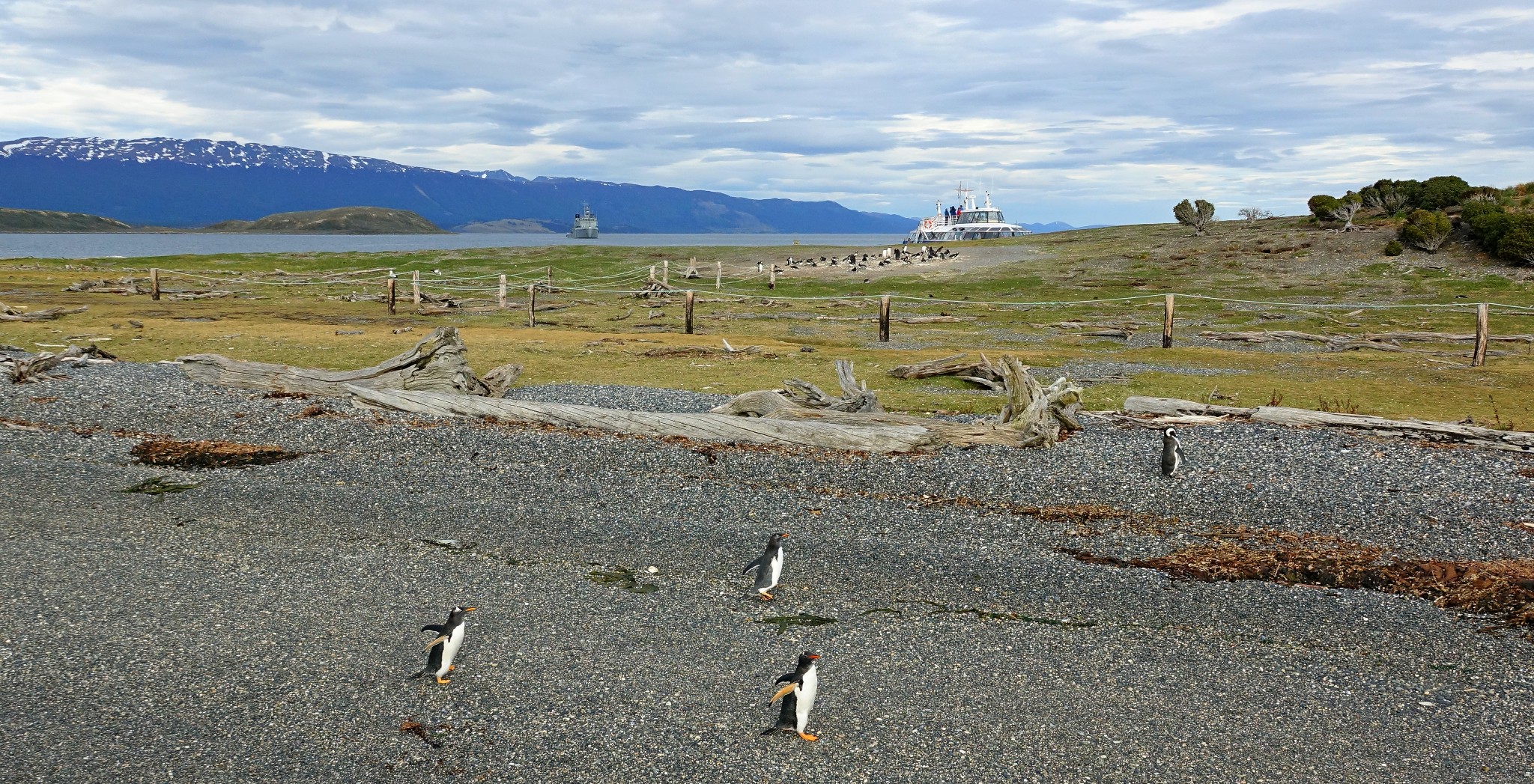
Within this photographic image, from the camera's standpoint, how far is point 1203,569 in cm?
970

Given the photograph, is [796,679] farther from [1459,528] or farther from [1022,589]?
[1459,528]

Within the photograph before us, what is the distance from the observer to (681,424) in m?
14.5

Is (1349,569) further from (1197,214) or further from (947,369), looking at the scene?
(1197,214)

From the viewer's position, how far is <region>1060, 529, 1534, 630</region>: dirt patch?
28.6 ft

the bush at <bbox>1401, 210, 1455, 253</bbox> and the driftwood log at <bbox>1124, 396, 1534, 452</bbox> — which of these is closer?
the driftwood log at <bbox>1124, 396, 1534, 452</bbox>

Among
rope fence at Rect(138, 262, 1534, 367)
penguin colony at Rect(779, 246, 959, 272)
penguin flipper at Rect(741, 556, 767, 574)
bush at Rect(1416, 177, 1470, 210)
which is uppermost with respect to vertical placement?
bush at Rect(1416, 177, 1470, 210)

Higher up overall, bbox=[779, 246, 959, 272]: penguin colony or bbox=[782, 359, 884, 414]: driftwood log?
bbox=[779, 246, 959, 272]: penguin colony

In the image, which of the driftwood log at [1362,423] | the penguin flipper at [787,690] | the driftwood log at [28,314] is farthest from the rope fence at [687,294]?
the penguin flipper at [787,690]

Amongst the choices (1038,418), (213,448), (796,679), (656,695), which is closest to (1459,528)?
(1038,418)

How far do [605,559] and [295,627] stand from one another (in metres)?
3.00

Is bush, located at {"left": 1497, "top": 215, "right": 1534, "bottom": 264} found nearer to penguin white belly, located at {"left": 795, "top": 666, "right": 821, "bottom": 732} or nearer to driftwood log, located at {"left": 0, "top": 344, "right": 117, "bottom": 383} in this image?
penguin white belly, located at {"left": 795, "top": 666, "right": 821, "bottom": 732}

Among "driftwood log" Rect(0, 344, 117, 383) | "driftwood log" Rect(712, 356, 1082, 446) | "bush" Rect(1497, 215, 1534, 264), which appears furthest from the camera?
"bush" Rect(1497, 215, 1534, 264)

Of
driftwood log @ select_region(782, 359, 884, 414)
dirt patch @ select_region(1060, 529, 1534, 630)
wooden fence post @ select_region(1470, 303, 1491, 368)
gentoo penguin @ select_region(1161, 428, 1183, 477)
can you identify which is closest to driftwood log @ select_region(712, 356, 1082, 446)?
driftwood log @ select_region(782, 359, 884, 414)

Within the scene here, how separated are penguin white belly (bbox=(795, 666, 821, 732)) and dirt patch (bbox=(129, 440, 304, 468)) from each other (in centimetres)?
994
